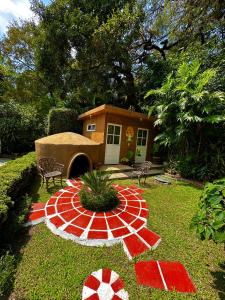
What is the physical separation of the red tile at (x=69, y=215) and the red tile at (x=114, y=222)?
832 mm

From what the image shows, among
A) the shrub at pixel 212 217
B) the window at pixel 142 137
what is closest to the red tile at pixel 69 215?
the shrub at pixel 212 217

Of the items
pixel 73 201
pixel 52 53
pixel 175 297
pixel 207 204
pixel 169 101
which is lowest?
pixel 175 297

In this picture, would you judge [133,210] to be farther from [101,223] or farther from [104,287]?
[104,287]

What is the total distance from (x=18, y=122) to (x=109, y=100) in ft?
22.4

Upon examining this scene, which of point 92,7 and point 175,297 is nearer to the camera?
point 175,297

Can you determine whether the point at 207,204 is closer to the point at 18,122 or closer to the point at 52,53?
the point at 52,53

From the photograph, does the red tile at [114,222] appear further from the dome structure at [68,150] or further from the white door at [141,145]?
the white door at [141,145]

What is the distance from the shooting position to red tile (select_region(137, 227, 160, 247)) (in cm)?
347

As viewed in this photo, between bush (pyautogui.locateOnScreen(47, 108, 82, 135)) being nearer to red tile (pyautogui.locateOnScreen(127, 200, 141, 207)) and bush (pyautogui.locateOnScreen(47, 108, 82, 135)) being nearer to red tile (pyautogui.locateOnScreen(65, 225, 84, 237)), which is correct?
red tile (pyautogui.locateOnScreen(127, 200, 141, 207))

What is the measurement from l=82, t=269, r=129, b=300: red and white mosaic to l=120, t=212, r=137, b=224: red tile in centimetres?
143

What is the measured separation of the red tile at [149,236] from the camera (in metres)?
3.47

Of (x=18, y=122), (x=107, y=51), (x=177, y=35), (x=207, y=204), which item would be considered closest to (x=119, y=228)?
(x=207, y=204)

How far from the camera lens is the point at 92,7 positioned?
31.9 ft

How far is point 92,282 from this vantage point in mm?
2545
